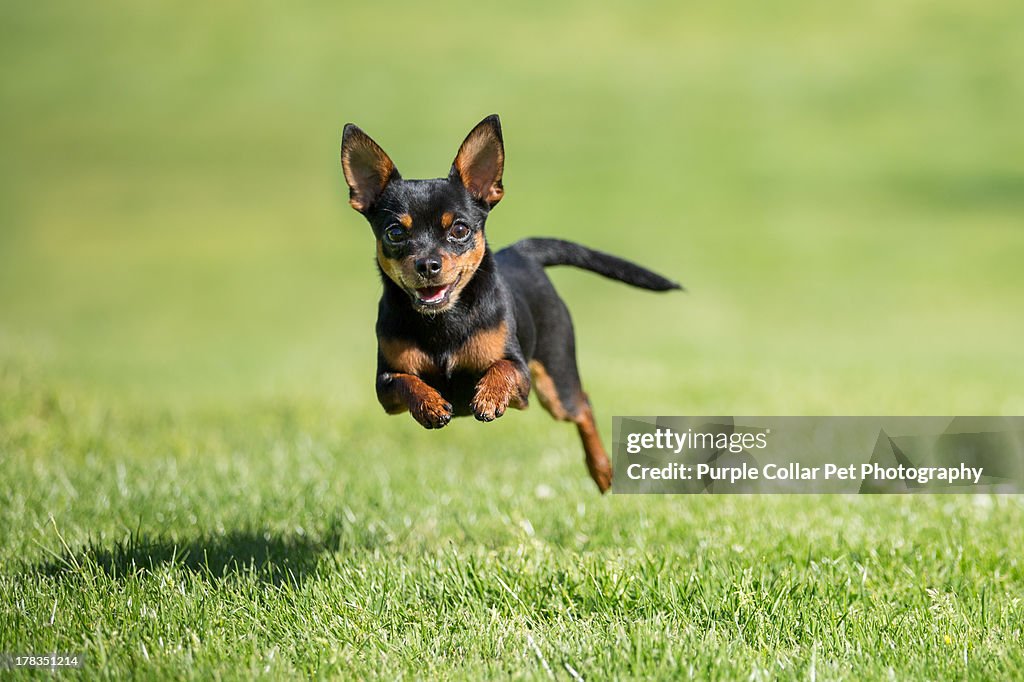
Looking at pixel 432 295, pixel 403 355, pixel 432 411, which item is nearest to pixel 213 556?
pixel 403 355

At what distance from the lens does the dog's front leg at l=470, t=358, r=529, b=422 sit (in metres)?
3.74

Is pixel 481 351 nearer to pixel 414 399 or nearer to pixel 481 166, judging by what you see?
pixel 414 399

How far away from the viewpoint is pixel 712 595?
442 cm

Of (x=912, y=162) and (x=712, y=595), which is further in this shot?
(x=912, y=162)

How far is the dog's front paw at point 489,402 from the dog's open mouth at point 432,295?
34 cm

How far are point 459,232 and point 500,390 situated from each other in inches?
22.7

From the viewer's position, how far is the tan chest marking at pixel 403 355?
160 inches

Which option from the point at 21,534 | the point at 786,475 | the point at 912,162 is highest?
the point at 912,162

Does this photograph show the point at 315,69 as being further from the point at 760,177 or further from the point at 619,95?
the point at 760,177

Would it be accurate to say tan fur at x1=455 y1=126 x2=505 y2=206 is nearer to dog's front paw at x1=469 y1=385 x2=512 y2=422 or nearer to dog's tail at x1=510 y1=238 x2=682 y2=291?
dog's front paw at x1=469 y1=385 x2=512 y2=422

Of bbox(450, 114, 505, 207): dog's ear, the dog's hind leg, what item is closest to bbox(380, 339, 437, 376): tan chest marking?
bbox(450, 114, 505, 207): dog's ear

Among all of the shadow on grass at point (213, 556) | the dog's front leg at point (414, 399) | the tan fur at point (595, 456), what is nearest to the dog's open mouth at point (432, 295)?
the dog's front leg at point (414, 399)

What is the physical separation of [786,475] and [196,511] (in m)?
3.76

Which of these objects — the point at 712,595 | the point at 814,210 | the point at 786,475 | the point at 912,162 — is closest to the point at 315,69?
the point at 814,210
